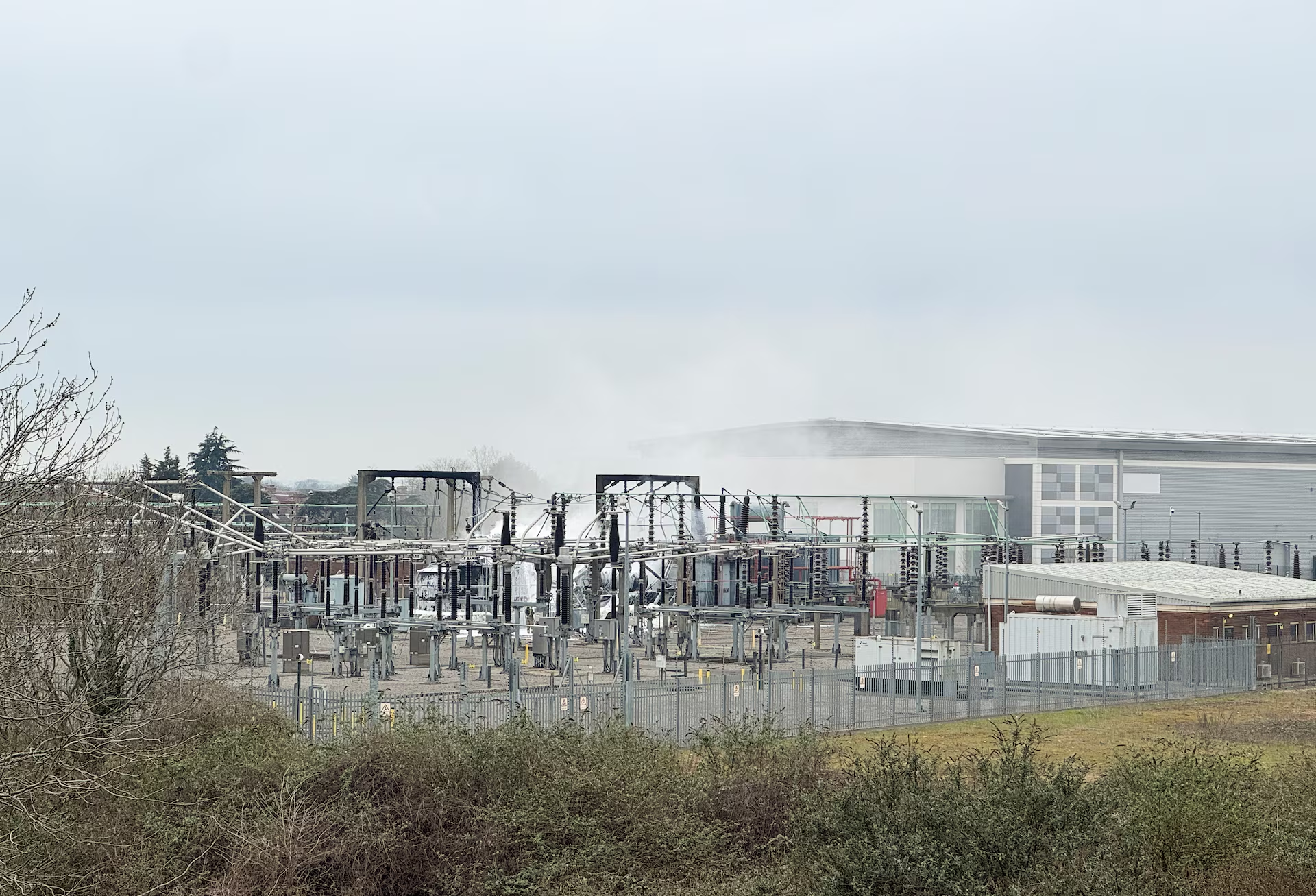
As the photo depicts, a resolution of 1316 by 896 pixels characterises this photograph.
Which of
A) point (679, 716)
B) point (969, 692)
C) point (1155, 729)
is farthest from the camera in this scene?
point (969, 692)

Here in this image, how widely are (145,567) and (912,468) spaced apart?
232ft

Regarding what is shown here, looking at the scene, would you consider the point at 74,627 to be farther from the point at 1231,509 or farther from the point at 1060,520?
the point at 1231,509

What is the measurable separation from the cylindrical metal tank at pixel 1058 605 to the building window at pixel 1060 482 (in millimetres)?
38104

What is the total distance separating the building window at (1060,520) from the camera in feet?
306

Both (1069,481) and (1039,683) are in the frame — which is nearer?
(1039,683)

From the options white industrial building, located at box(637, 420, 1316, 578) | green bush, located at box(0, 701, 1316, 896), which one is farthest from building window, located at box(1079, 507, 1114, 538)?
green bush, located at box(0, 701, 1316, 896)

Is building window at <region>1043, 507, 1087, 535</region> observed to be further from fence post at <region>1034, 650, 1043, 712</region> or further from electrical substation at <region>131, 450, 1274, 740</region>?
fence post at <region>1034, 650, 1043, 712</region>

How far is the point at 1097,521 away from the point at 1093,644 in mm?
43437

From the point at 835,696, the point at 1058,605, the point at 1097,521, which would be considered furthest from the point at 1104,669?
the point at 1097,521

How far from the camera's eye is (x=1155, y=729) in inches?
1580

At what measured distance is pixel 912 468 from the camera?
319 feet

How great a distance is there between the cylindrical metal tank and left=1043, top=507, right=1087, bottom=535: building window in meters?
37.2

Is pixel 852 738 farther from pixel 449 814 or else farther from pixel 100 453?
pixel 100 453

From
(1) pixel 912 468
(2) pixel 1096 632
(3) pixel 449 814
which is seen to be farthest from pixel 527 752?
(1) pixel 912 468
